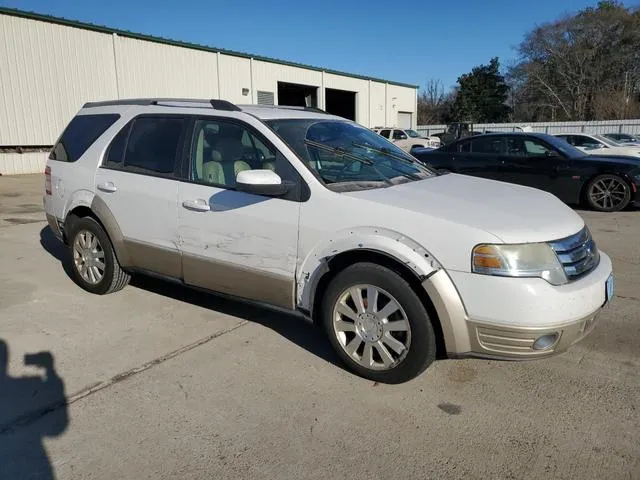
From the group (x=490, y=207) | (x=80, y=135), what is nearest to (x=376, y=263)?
(x=490, y=207)

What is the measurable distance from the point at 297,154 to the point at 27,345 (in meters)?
2.57

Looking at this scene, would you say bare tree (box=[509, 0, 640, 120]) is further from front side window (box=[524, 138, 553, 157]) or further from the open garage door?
front side window (box=[524, 138, 553, 157])

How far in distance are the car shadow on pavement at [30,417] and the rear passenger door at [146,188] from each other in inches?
44.8

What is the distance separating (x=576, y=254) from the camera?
3.11 metres

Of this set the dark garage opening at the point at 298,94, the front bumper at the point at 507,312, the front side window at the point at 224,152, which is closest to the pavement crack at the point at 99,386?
the front side window at the point at 224,152

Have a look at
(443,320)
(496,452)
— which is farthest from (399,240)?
(496,452)

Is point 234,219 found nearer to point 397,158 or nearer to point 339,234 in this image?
point 339,234

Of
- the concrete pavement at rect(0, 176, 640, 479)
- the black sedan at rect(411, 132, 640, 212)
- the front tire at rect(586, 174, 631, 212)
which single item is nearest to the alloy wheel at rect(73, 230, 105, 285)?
the concrete pavement at rect(0, 176, 640, 479)

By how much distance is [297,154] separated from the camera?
3.65 m

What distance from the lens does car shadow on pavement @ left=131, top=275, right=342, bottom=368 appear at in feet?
12.9

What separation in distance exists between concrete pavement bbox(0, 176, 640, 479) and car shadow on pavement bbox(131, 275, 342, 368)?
0.08 ft

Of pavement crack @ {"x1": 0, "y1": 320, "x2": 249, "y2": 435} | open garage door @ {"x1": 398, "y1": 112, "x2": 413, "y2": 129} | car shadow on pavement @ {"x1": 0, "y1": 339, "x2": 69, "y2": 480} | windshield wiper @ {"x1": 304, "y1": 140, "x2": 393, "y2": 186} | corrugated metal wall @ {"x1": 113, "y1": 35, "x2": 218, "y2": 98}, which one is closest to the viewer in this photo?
car shadow on pavement @ {"x1": 0, "y1": 339, "x2": 69, "y2": 480}

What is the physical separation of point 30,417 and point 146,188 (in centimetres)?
201

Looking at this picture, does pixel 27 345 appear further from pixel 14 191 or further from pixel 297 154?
pixel 14 191
